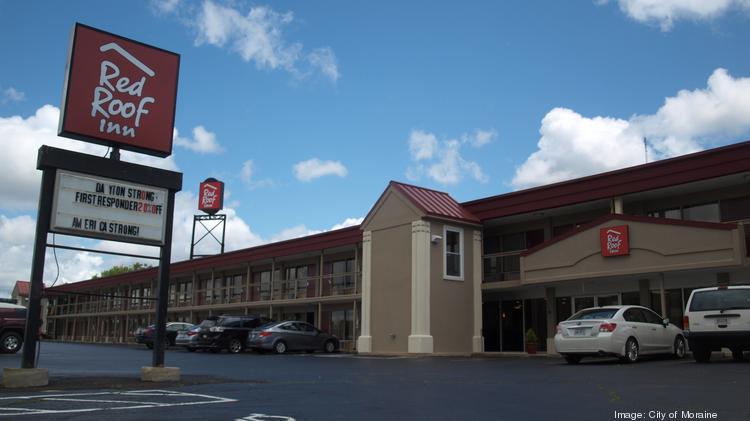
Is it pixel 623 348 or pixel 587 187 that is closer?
pixel 623 348

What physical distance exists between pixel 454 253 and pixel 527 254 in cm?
314

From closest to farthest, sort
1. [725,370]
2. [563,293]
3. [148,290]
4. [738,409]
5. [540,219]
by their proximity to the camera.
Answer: [738,409], [725,370], [563,293], [540,219], [148,290]

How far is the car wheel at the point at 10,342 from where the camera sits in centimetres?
2202

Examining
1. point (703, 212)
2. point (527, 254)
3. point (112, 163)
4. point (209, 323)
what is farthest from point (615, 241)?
point (209, 323)

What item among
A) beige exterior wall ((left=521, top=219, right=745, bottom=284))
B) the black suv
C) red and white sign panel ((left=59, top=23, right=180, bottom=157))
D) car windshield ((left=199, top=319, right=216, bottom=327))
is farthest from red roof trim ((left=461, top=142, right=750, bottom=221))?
red and white sign panel ((left=59, top=23, right=180, bottom=157))

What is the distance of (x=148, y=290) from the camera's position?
54719 millimetres

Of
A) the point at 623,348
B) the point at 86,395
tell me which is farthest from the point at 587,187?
the point at 86,395

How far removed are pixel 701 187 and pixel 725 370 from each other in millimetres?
10468

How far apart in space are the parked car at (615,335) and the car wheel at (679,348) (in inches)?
11.5

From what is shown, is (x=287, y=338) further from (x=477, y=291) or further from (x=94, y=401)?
(x=94, y=401)

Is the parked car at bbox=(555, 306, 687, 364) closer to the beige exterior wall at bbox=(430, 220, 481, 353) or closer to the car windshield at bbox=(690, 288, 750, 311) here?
the car windshield at bbox=(690, 288, 750, 311)

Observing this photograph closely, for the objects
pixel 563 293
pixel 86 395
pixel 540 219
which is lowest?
pixel 86 395

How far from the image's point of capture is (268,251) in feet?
125

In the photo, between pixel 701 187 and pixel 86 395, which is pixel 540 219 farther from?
pixel 86 395
